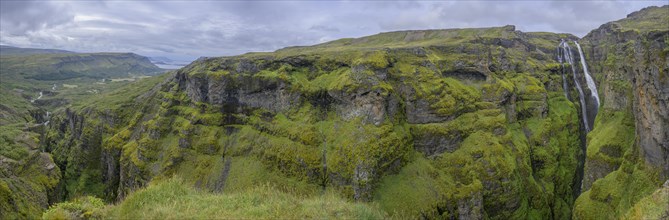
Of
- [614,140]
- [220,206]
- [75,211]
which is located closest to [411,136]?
[614,140]

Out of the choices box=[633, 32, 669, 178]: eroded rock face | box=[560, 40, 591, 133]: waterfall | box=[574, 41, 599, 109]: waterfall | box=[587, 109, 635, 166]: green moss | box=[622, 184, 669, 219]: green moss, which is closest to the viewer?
box=[622, 184, 669, 219]: green moss

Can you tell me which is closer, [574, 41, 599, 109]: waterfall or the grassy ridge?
the grassy ridge

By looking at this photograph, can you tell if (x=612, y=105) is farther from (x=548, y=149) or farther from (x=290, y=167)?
(x=290, y=167)

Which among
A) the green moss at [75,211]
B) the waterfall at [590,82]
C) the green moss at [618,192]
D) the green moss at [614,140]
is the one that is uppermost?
the waterfall at [590,82]

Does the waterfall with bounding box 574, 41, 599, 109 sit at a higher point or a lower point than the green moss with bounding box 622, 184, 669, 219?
higher

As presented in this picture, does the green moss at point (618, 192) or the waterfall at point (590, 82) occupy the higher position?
the waterfall at point (590, 82)

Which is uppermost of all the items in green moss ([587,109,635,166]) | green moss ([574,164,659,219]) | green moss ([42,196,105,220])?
green moss ([42,196,105,220])

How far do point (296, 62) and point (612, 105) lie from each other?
60.3 meters

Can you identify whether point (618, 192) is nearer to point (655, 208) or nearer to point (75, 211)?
point (655, 208)

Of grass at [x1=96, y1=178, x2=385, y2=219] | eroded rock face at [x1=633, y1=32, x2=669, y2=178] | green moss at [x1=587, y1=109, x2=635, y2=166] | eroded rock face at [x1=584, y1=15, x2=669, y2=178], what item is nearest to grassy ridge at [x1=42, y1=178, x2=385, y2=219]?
grass at [x1=96, y1=178, x2=385, y2=219]

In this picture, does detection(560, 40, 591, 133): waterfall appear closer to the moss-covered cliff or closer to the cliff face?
the moss-covered cliff

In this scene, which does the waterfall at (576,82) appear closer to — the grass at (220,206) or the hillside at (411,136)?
the hillside at (411,136)

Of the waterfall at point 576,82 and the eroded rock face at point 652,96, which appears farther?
the waterfall at point 576,82

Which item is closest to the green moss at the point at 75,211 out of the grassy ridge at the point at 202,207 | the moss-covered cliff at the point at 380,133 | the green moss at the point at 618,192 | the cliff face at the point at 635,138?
the grassy ridge at the point at 202,207
